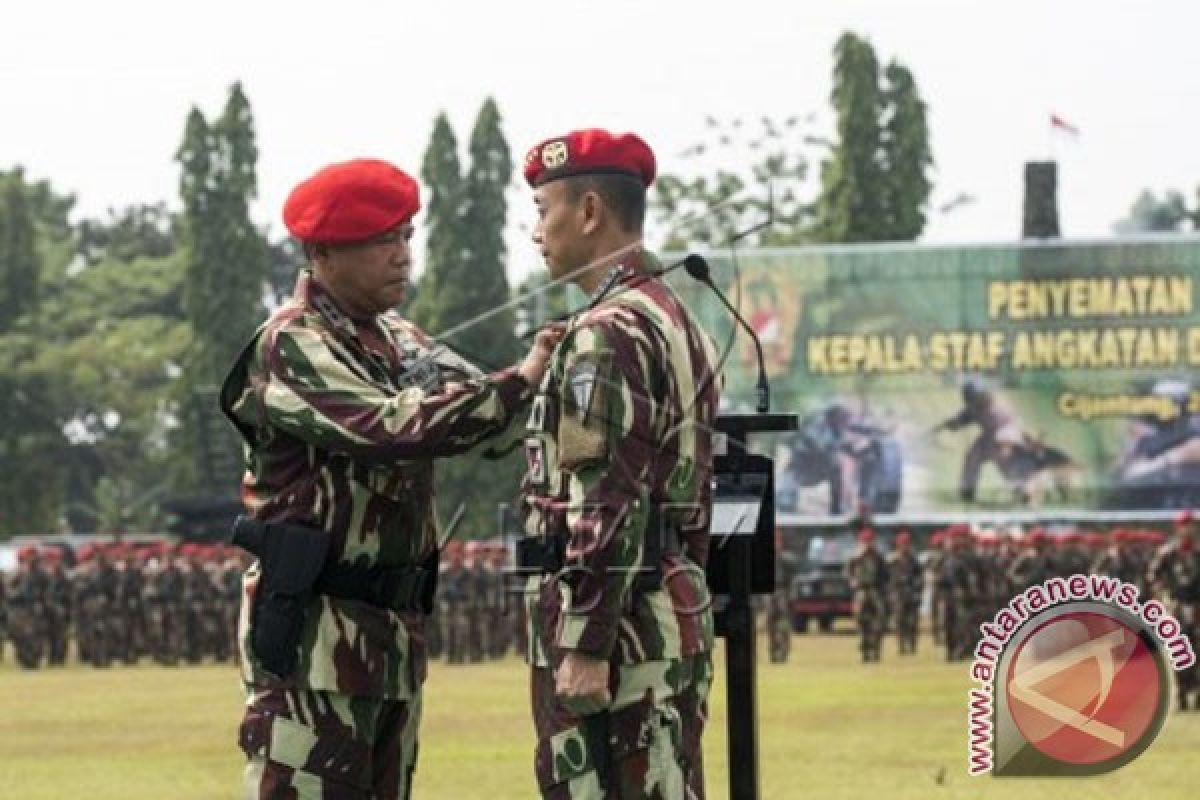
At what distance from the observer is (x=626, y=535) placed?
5.74 metres

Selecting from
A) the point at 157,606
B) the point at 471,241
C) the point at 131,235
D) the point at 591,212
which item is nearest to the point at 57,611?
the point at 157,606

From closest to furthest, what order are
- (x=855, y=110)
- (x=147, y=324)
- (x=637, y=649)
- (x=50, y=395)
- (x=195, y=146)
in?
1. (x=637, y=649)
2. (x=855, y=110)
3. (x=195, y=146)
4. (x=50, y=395)
5. (x=147, y=324)

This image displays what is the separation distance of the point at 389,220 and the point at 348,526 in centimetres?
57

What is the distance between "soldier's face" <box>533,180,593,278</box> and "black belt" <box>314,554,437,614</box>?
627mm

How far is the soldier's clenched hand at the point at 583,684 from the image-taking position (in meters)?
5.72

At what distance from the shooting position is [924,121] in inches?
2194

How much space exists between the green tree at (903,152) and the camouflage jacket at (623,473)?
164 feet

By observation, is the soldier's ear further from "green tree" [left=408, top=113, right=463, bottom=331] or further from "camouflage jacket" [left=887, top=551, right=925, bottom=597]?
"green tree" [left=408, top=113, right=463, bottom=331]

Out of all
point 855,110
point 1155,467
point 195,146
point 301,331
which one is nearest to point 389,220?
point 301,331

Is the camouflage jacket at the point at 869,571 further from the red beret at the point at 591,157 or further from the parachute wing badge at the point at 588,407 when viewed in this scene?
the parachute wing badge at the point at 588,407

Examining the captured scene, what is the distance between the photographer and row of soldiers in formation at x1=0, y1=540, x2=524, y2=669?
3916 cm

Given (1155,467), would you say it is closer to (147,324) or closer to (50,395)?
(50,395)

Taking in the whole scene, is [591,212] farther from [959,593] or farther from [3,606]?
[3,606]

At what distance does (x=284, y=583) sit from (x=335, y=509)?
169mm
